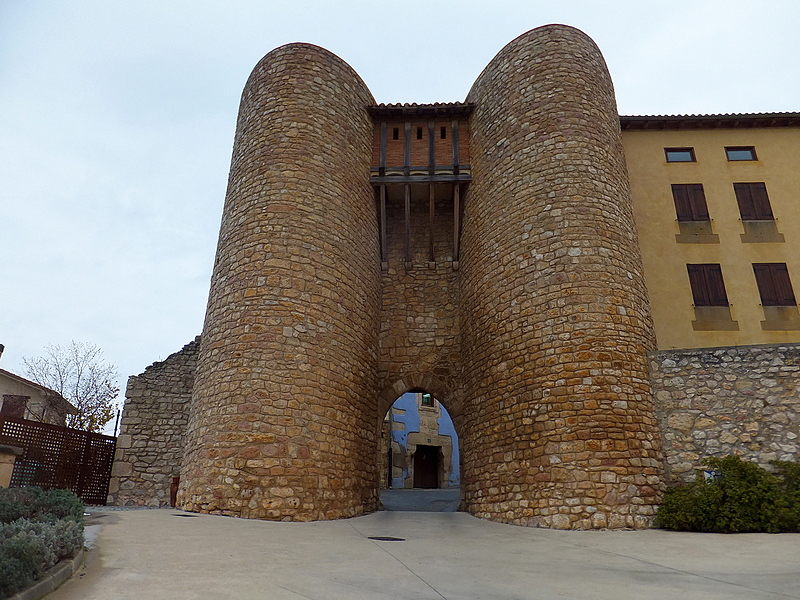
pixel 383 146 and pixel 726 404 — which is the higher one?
pixel 383 146

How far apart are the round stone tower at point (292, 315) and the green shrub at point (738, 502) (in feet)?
16.6

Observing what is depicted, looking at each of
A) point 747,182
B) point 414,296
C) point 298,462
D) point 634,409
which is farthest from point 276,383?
point 747,182

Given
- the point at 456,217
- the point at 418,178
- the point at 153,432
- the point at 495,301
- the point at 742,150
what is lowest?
the point at 153,432

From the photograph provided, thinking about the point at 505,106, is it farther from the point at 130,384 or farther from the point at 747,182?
the point at 130,384

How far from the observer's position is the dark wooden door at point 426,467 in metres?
21.0

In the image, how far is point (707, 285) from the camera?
37.6 feet

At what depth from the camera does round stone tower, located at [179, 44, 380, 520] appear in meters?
8.41

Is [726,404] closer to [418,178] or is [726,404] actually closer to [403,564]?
[403,564]

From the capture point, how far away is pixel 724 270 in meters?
11.6

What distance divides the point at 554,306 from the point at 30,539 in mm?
7517

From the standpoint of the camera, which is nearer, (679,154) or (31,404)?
(679,154)

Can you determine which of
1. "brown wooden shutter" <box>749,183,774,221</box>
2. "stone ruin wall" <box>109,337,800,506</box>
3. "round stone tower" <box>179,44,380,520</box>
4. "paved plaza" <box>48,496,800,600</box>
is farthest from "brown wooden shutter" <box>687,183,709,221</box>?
"paved plaza" <box>48,496,800,600</box>

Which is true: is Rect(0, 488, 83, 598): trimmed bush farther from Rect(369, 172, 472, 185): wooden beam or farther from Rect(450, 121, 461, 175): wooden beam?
Rect(450, 121, 461, 175): wooden beam

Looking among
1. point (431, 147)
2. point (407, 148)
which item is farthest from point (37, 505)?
point (431, 147)
